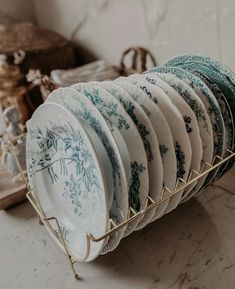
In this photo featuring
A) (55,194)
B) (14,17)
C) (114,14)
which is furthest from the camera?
(14,17)

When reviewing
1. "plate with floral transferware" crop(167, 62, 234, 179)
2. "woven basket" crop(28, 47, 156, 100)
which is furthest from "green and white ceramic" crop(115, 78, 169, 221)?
"woven basket" crop(28, 47, 156, 100)

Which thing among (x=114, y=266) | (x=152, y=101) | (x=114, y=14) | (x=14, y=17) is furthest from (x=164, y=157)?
(x=14, y=17)

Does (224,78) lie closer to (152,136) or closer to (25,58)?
(152,136)

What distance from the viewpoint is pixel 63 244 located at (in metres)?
0.58

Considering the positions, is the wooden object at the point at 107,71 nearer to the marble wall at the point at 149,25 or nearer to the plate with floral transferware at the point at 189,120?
the marble wall at the point at 149,25

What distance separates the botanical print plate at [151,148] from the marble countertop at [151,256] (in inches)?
3.2

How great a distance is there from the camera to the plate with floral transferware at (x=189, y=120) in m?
0.55

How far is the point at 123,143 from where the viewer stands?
1.70ft

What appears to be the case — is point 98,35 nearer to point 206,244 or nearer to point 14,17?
point 14,17

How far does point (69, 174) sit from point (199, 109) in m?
0.23

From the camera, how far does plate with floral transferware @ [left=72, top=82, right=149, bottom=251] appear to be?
1.68 ft

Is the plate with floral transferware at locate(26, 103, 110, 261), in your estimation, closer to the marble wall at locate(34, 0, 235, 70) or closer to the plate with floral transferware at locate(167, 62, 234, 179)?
the plate with floral transferware at locate(167, 62, 234, 179)

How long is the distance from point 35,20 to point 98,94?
1.13m

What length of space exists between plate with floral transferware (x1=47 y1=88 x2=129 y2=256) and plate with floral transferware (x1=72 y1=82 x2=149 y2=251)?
12 mm
